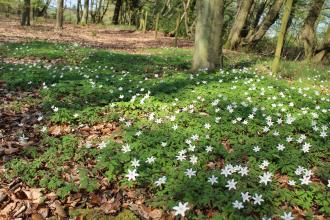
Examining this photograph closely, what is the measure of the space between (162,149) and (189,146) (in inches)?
18.1

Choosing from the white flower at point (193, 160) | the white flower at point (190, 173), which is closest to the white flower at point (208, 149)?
the white flower at point (193, 160)

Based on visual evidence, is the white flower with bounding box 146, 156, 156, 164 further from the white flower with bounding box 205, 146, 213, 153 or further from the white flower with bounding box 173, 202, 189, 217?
the white flower with bounding box 173, 202, 189, 217

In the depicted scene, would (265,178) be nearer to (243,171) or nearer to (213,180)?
(243,171)

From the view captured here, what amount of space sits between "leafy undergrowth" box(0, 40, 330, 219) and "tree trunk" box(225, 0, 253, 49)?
10.8 meters

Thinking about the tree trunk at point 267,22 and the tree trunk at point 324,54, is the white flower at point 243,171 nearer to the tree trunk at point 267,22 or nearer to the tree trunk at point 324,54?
the tree trunk at point 324,54

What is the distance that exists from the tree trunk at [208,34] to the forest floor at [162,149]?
1748 millimetres

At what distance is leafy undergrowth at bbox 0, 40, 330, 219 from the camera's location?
446 cm

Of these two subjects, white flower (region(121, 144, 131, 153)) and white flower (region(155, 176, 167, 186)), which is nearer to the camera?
white flower (region(155, 176, 167, 186))

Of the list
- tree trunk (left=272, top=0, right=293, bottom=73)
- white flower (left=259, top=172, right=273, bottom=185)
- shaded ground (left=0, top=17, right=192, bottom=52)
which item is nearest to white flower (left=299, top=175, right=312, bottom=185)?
white flower (left=259, top=172, right=273, bottom=185)

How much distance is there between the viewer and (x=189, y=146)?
552 cm

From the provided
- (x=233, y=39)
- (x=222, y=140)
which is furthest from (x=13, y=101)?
(x=233, y=39)

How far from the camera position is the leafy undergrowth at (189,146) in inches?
176

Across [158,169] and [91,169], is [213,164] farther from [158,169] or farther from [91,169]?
[91,169]

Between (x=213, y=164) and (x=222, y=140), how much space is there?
0.76 metres
